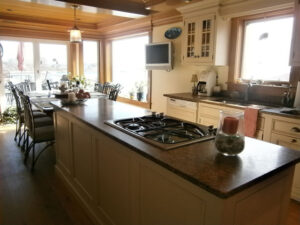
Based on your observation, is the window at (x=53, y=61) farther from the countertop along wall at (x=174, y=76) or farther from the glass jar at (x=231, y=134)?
the glass jar at (x=231, y=134)

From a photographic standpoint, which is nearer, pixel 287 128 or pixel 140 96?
pixel 287 128

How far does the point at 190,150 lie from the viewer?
4.51 ft

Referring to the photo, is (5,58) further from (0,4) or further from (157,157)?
(157,157)

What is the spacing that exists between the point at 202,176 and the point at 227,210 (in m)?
0.17

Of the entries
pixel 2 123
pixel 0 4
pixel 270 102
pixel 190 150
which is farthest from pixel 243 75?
pixel 2 123

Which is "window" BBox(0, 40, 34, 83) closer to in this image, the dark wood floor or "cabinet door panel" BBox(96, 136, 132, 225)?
the dark wood floor

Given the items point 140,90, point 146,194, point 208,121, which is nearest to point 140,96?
point 140,90

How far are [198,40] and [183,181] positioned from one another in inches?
124

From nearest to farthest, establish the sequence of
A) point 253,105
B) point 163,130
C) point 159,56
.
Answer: point 163,130 → point 253,105 → point 159,56

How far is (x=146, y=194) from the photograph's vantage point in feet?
4.66

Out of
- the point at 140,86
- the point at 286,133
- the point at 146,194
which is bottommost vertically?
the point at 146,194

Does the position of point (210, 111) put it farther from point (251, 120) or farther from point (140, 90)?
point (140, 90)

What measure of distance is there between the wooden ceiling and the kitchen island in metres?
2.61

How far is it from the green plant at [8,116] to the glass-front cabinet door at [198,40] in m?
4.46
